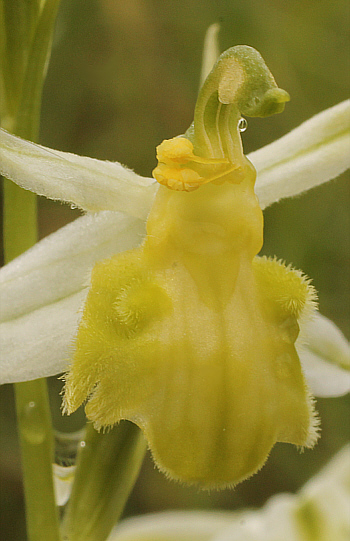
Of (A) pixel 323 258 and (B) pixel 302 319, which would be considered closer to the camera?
(B) pixel 302 319

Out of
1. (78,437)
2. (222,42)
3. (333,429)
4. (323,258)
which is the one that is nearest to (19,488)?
(333,429)

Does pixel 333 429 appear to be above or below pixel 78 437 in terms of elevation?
below

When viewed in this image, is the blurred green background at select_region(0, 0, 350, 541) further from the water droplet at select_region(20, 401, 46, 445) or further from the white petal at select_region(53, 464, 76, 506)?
the water droplet at select_region(20, 401, 46, 445)

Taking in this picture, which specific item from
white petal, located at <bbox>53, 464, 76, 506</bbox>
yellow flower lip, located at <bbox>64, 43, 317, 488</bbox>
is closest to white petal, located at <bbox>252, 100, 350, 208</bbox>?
yellow flower lip, located at <bbox>64, 43, 317, 488</bbox>

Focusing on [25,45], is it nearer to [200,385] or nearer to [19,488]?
[200,385]

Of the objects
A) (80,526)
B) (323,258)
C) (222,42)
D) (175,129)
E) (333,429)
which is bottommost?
(333,429)

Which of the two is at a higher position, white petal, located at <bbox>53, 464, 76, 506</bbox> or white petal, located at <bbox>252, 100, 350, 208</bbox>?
white petal, located at <bbox>252, 100, 350, 208</bbox>
